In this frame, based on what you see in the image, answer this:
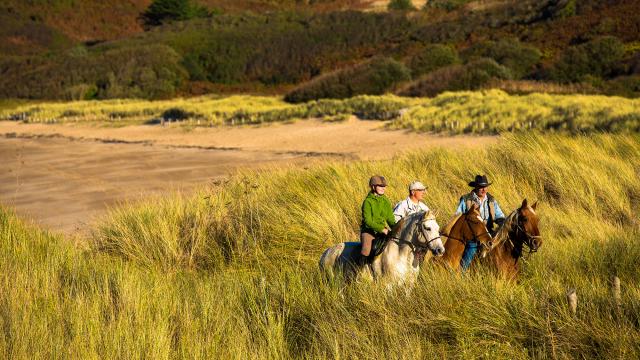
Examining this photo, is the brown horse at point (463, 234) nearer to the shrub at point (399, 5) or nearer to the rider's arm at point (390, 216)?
the rider's arm at point (390, 216)

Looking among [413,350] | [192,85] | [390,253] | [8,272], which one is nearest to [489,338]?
[413,350]

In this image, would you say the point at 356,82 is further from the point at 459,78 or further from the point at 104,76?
the point at 104,76

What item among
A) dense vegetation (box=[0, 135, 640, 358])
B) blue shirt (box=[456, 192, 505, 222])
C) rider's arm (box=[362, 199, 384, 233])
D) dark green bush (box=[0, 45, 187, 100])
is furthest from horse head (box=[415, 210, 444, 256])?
dark green bush (box=[0, 45, 187, 100])

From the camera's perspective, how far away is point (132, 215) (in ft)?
35.5

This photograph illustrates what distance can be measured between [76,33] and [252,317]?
8577cm

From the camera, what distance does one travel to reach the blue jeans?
7.61 m

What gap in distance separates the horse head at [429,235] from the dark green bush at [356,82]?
35.0 m

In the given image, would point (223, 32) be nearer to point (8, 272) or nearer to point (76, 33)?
point (76, 33)

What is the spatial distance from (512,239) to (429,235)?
1.44m

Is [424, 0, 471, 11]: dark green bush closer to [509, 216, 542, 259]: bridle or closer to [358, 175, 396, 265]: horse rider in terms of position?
[509, 216, 542, 259]: bridle

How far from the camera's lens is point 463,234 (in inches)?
299

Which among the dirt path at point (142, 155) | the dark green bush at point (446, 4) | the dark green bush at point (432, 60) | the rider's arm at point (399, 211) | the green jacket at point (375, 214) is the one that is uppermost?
the dark green bush at point (446, 4)

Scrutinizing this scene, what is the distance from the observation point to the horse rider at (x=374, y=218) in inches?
277

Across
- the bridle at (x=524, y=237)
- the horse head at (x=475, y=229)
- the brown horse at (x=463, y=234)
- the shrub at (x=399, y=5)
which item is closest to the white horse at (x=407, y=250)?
the brown horse at (x=463, y=234)
